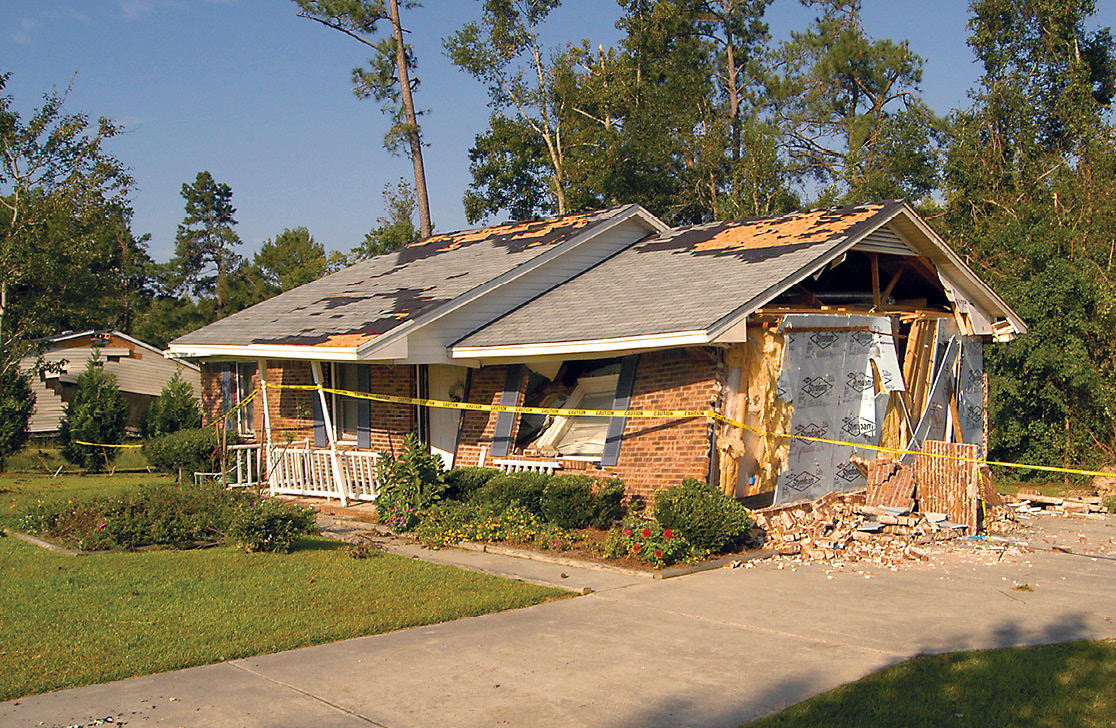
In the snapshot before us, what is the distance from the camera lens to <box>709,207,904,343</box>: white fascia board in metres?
11.0

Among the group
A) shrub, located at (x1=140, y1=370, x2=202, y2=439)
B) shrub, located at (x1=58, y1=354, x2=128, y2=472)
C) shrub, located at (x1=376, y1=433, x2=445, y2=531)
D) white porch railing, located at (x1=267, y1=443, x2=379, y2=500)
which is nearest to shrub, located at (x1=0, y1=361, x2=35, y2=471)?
shrub, located at (x1=58, y1=354, x2=128, y2=472)

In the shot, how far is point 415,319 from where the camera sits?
13.6 metres

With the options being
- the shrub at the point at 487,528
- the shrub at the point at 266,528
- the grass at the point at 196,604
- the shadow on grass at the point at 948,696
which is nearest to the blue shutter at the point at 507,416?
the shrub at the point at 487,528

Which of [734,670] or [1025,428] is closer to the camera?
[734,670]

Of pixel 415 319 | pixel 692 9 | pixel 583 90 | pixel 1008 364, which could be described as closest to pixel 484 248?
pixel 415 319

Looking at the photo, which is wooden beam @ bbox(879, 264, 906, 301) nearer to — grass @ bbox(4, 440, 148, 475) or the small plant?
the small plant

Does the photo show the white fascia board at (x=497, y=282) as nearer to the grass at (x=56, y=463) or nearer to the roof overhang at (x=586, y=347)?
the roof overhang at (x=586, y=347)

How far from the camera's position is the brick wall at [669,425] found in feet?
39.1

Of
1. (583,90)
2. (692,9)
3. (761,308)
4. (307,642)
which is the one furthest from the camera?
(692,9)

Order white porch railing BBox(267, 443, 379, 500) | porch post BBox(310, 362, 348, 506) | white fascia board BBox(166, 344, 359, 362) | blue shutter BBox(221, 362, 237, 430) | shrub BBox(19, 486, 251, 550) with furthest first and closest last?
blue shutter BBox(221, 362, 237, 430), white porch railing BBox(267, 443, 379, 500), porch post BBox(310, 362, 348, 506), white fascia board BBox(166, 344, 359, 362), shrub BBox(19, 486, 251, 550)

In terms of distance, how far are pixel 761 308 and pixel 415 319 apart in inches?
190

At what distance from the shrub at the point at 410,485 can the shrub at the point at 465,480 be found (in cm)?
15

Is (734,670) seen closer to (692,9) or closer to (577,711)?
(577,711)

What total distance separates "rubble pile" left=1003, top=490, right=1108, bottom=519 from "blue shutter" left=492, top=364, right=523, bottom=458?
7.77 m
